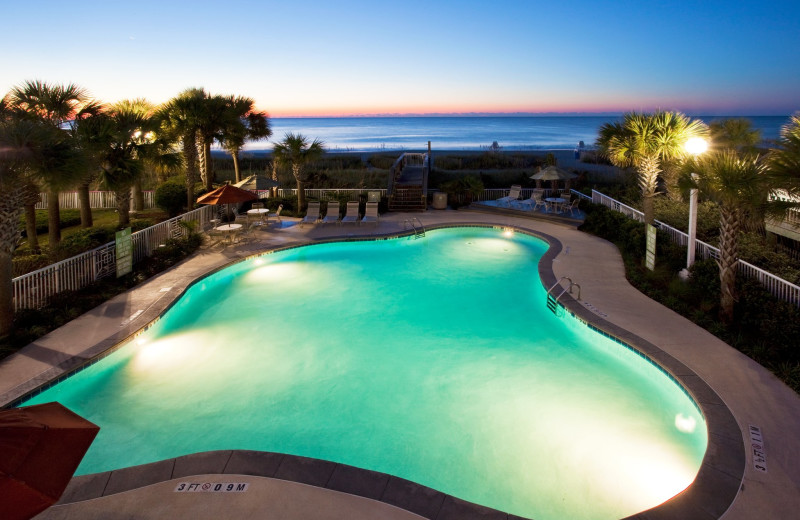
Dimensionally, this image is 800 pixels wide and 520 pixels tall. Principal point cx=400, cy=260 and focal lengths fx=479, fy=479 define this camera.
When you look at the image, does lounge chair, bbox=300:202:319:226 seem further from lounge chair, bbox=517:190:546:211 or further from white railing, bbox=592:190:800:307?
white railing, bbox=592:190:800:307

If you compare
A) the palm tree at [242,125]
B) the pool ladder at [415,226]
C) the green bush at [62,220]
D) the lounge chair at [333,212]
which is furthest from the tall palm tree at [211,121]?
the pool ladder at [415,226]

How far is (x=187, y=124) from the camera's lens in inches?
610

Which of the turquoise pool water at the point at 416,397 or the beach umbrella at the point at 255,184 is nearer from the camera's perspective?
the turquoise pool water at the point at 416,397

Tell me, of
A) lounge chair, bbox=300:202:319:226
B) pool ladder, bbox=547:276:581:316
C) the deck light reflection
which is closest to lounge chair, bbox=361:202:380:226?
lounge chair, bbox=300:202:319:226

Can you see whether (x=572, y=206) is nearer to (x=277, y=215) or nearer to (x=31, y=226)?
(x=277, y=215)

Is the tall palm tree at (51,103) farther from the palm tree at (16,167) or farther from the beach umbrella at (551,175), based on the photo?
the beach umbrella at (551,175)

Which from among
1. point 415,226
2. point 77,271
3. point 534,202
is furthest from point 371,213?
point 77,271

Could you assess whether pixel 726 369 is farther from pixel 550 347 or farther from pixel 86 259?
pixel 86 259

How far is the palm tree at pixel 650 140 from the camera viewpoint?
11266 millimetres

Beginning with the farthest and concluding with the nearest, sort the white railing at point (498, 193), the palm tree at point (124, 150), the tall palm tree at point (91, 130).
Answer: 1. the white railing at point (498, 193)
2. the palm tree at point (124, 150)
3. the tall palm tree at point (91, 130)

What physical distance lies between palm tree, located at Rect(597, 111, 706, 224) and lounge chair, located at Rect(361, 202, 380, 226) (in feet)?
24.6

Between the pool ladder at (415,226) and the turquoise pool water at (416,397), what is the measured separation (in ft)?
16.7

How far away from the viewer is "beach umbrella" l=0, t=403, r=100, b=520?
245 cm

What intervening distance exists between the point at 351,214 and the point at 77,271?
8932 millimetres
